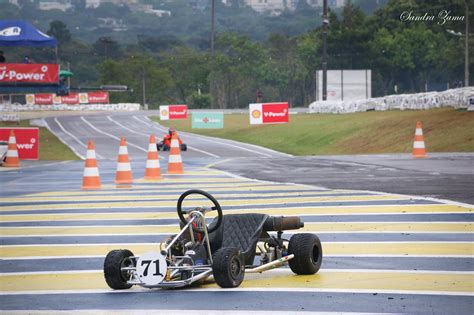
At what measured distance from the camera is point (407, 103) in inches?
2094

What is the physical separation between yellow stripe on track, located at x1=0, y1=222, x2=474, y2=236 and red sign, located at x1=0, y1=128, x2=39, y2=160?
21.3m

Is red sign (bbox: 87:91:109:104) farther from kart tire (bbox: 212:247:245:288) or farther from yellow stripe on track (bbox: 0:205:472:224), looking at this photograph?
kart tire (bbox: 212:247:245:288)

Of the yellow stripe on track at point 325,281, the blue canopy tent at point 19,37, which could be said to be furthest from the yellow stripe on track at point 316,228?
the blue canopy tent at point 19,37

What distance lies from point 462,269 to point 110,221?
252 inches

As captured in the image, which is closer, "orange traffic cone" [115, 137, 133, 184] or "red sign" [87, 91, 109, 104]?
"orange traffic cone" [115, 137, 133, 184]

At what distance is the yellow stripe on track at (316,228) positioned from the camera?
13312 millimetres

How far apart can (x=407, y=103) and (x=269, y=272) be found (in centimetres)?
4368

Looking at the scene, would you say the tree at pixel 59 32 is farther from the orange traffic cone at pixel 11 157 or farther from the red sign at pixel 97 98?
the orange traffic cone at pixel 11 157

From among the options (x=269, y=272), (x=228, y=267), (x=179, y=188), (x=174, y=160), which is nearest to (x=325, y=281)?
(x=269, y=272)

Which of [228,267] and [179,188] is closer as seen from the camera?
[228,267]

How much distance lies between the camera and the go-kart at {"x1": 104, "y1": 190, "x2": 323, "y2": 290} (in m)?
9.20

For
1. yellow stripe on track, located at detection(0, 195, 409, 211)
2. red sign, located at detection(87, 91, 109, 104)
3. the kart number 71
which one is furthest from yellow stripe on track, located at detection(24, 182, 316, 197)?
red sign, located at detection(87, 91, 109, 104)

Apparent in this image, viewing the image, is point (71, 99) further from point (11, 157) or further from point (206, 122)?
point (11, 157)

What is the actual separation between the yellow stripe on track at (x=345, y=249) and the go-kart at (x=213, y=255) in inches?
55.0
